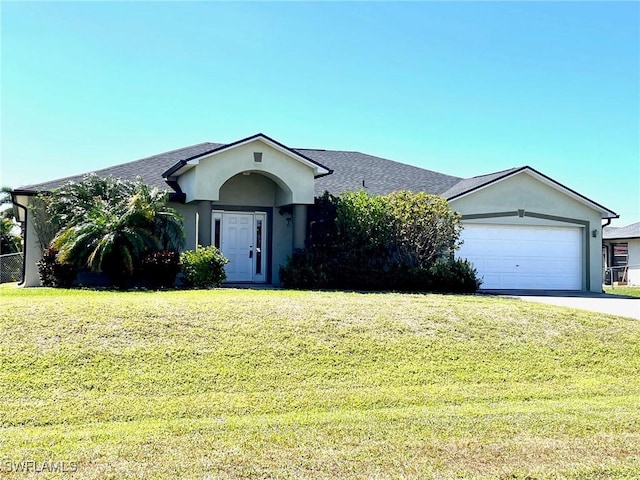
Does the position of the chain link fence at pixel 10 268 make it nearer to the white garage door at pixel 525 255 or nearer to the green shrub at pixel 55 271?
A: the green shrub at pixel 55 271

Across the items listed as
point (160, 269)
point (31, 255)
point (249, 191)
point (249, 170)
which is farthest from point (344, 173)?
point (31, 255)

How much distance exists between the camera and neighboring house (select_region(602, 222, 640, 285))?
33281mm

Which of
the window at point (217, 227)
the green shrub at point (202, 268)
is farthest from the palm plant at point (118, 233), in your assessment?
the window at point (217, 227)

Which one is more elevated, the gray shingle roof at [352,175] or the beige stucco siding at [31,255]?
the gray shingle roof at [352,175]

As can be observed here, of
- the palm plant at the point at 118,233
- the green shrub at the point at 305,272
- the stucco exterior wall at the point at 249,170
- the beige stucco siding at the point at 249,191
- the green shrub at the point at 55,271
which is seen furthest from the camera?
the beige stucco siding at the point at 249,191

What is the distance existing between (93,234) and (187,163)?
3310mm

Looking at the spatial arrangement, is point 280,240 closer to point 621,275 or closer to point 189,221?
point 189,221

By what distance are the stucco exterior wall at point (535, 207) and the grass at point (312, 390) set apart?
880cm

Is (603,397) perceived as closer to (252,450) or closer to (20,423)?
(252,450)

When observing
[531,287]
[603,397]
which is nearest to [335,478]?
[603,397]

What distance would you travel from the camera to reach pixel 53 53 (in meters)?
14.4

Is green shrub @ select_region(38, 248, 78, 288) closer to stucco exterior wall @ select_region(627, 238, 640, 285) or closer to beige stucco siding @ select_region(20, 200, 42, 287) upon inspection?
beige stucco siding @ select_region(20, 200, 42, 287)

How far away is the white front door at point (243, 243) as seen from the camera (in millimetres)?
18987

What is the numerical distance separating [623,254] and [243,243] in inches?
1009
